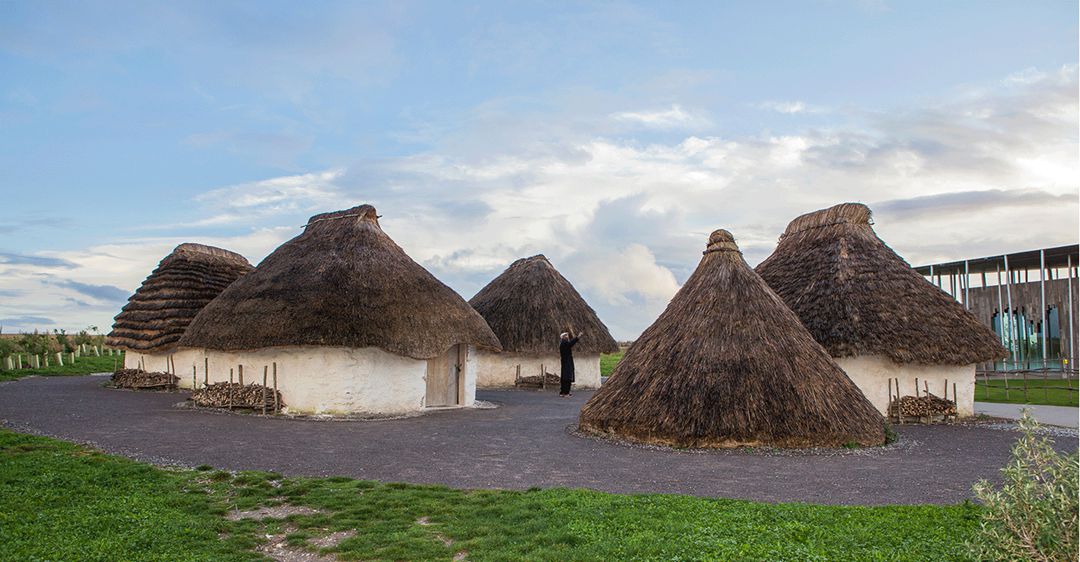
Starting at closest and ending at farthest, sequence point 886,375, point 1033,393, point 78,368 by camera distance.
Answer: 1. point 886,375
2. point 1033,393
3. point 78,368

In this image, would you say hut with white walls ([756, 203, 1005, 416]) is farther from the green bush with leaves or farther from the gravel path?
the green bush with leaves

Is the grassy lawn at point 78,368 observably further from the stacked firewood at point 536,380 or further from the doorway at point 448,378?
the doorway at point 448,378

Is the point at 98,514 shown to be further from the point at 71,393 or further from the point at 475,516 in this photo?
the point at 71,393

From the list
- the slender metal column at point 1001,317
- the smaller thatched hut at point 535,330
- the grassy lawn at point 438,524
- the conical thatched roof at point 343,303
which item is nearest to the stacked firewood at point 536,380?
the smaller thatched hut at point 535,330

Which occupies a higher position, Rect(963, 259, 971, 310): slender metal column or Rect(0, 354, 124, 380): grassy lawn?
Rect(963, 259, 971, 310): slender metal column

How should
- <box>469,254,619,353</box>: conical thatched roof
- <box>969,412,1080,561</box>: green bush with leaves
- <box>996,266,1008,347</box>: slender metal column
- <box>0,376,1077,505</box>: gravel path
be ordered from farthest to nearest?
1. <box>996,266,1008,347</box>: slender metal column
2. <box>469,254,619,353</box>: conical thatched roof
3. <box>0,376,1077,505</box>: gravel path
4. <box>969,412,1080,561</box>: green bush with leaves

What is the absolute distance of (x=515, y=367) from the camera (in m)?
28.3

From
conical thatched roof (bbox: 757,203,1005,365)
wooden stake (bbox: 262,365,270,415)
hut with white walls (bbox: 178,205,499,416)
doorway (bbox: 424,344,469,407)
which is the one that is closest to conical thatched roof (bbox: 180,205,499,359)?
hut with white walls (bbox: 178,205,499,416)

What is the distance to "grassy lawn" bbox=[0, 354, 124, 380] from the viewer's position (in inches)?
1133

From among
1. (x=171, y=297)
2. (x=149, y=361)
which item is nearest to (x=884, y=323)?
(x=171, y=297)

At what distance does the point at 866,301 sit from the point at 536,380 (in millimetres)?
13117

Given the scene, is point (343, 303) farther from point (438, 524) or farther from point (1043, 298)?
point (1043, 298)

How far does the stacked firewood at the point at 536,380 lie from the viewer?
90.3 feet

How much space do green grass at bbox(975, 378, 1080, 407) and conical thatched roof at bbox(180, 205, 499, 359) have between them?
16.0m
